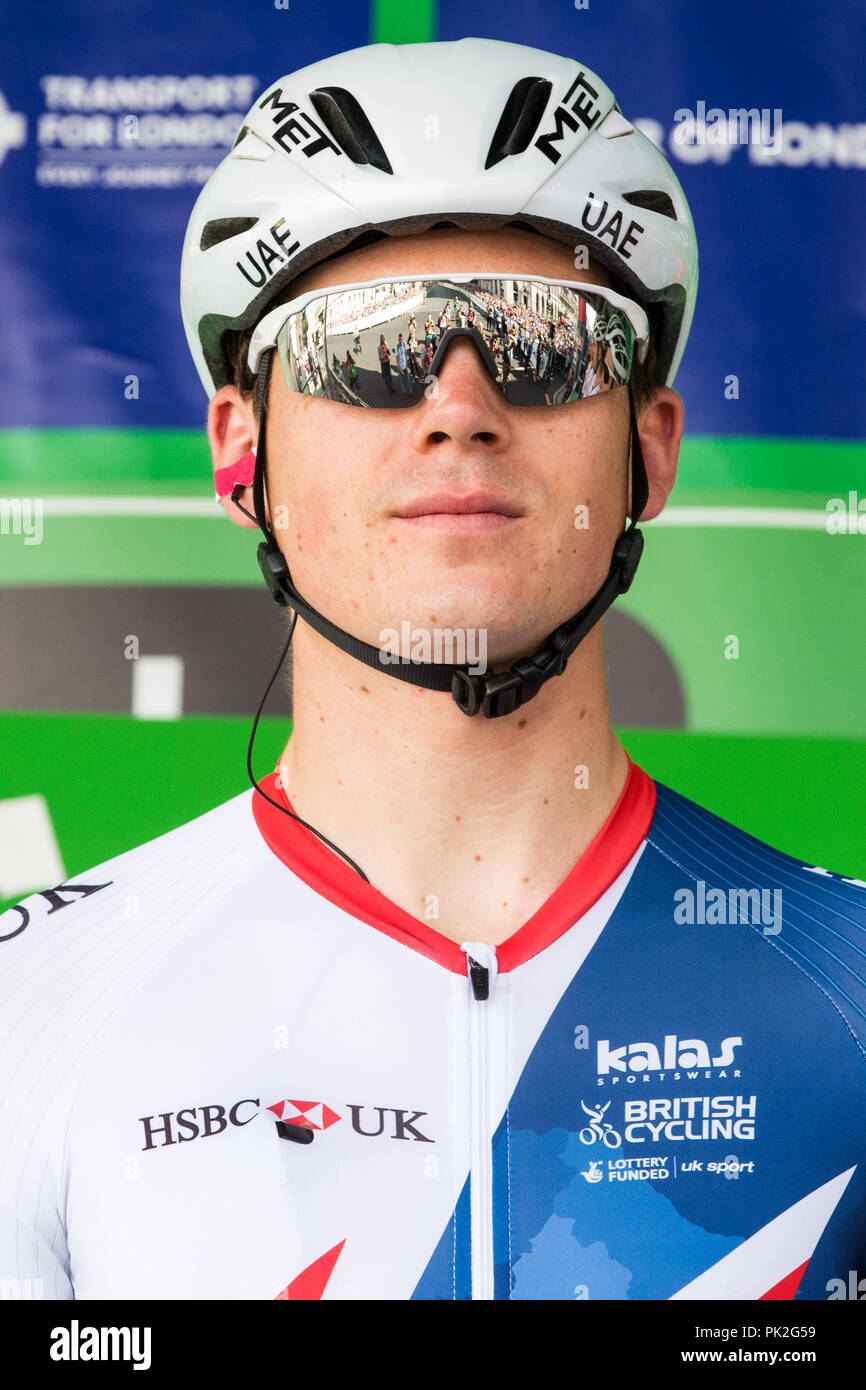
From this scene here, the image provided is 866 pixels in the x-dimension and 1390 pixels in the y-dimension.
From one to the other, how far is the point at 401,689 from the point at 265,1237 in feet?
2.73

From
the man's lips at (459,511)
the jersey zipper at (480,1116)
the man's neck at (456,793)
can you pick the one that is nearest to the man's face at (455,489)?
the man's lips at (459,511)

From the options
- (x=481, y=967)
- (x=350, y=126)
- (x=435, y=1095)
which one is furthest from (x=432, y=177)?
(x=435, y=1095)

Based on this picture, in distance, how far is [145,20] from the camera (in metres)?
3.01

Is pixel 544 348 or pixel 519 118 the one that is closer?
pixel 544 348

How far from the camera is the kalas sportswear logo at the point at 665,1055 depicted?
7.05 feet

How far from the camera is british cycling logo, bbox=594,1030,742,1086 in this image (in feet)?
7.04

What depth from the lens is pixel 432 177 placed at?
7.11 feet

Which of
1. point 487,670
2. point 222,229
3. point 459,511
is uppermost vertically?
point 222,229

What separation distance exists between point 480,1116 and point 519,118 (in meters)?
1.57

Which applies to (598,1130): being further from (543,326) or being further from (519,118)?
(519,118)

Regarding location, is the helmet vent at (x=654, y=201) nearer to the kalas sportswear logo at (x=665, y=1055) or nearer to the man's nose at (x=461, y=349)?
the man's nose at (x=461, y=349)

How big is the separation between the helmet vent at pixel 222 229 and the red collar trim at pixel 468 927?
0.97m
